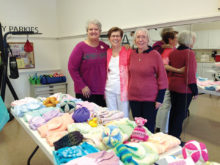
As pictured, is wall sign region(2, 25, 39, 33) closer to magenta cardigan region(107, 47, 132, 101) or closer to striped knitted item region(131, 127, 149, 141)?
magenta cardigan region(107, 47, 132, 101)

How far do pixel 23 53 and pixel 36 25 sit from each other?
69 centimetres

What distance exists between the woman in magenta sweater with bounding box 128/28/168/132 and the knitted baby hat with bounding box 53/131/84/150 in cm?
89

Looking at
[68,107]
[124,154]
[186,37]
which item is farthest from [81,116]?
[186,37]

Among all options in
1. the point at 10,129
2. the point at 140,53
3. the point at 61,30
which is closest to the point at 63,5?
the point at 61,30

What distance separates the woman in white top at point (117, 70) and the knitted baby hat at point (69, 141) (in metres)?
0.93

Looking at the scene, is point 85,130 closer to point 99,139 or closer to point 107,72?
point 99,139

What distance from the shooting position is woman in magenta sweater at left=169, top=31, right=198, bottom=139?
2.08 metres

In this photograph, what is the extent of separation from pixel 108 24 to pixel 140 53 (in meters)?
1.46

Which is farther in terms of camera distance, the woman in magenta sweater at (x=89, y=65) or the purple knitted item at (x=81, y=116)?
the woman in magenta sweater at (x=89, y=65)

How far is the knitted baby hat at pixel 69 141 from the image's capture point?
1170 millimetres

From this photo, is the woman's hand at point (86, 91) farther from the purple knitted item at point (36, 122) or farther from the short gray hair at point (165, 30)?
the short gray hair at point (165, 30)

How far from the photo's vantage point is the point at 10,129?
131 inches

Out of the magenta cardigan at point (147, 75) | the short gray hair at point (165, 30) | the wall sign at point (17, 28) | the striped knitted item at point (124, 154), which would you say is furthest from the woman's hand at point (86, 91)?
the wall sign at point (17, 28)

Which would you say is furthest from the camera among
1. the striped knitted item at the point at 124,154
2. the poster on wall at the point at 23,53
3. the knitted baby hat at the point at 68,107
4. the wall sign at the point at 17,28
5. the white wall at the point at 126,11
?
the poster on wall at the point at 23,53
